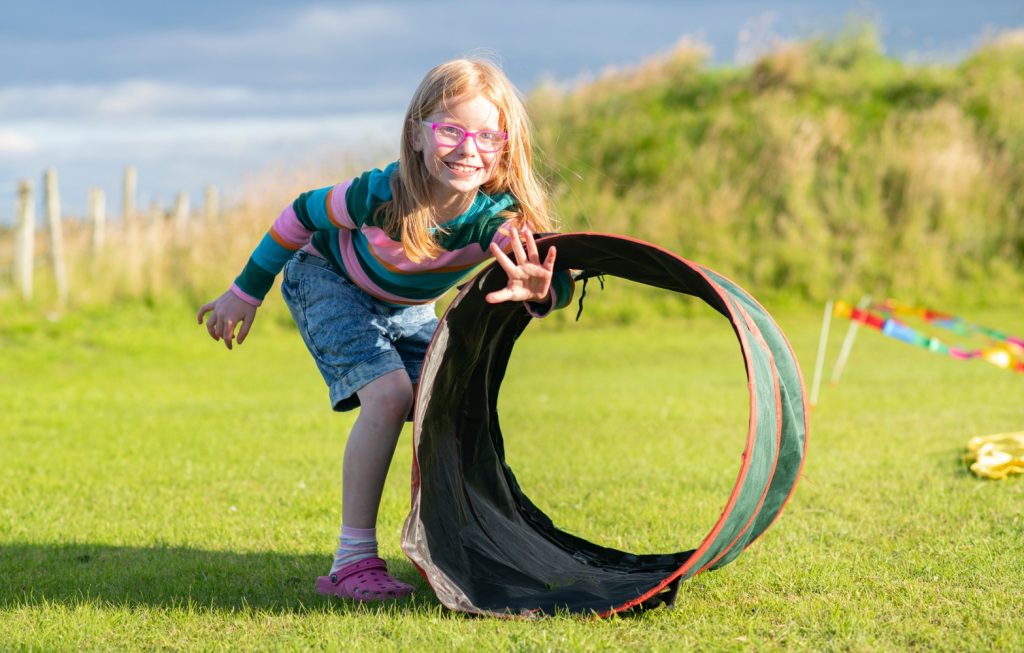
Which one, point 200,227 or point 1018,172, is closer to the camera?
point 200,227

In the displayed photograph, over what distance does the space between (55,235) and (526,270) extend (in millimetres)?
12550

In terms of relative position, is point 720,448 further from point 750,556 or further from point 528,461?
point 750,556

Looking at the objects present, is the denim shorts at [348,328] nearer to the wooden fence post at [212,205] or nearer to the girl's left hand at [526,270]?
the girl's left hand at [526,270]

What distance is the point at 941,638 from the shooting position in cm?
322

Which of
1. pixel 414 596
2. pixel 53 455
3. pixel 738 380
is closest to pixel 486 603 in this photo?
pixel 414 596

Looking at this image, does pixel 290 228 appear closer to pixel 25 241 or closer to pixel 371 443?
pixel 371 443

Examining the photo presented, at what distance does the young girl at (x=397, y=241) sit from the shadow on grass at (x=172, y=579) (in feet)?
0.47

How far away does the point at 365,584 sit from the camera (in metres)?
3.71

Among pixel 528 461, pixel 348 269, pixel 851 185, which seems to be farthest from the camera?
pixel 851 185

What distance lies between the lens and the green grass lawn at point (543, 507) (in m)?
3.37

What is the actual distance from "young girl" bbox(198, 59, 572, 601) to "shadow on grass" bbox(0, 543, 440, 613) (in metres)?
0.14

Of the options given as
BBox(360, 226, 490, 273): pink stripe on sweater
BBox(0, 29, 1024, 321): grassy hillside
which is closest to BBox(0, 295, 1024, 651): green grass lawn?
BBox(360, 226, 490, 273): pink stripe on sweater

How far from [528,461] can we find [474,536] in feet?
8.35

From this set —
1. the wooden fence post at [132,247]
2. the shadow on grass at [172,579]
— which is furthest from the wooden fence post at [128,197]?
the shadow on grass at [172,579]
